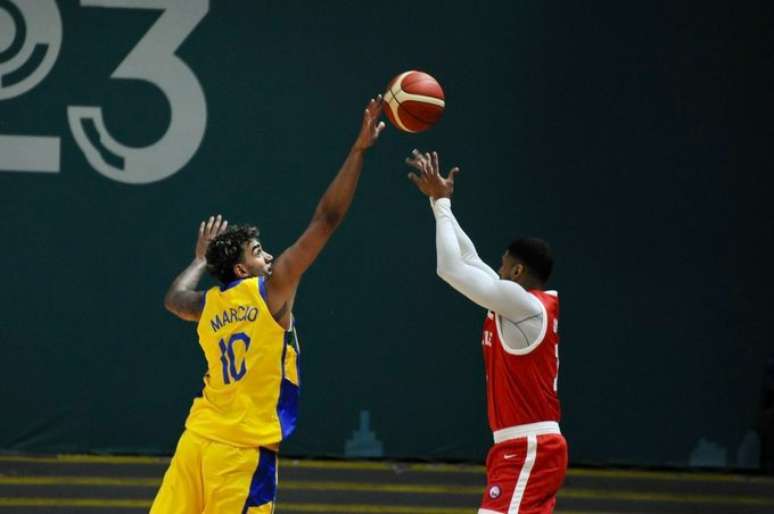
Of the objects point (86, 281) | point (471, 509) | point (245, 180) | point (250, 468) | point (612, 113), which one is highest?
point (612, 113)

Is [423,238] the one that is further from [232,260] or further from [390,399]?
[232,260]

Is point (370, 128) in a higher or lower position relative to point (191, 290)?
higher

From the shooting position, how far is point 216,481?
220 inches

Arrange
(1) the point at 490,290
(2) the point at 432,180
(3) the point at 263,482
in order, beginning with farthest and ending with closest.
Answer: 1. (2) the point at 432,180
2. (1) the point at 490,290
3. (3) the point at 263,482

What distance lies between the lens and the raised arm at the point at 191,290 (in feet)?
20.0

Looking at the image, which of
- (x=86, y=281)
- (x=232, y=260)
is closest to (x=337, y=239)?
(x=86, y=281)

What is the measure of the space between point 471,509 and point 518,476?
3.11 metres

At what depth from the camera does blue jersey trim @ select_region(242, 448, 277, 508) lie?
561cm

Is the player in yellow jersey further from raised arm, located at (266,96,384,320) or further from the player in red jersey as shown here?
the player in red jersey

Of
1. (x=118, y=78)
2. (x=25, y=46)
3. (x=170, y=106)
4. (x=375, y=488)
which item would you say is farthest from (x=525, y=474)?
(x=25, y=46)

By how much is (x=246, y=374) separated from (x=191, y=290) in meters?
0.69

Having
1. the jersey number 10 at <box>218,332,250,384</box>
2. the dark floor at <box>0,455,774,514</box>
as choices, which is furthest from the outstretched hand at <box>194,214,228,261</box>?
the dark floor at <box>0,455,774,514</box>

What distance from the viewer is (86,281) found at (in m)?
9.35

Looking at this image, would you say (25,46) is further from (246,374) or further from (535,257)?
(535,257)
